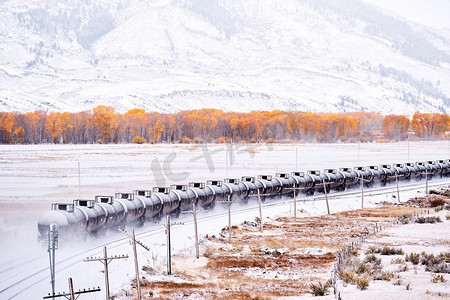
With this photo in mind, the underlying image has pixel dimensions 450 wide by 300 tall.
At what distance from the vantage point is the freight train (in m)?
32.0

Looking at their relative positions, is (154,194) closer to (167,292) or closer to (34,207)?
(34,207)

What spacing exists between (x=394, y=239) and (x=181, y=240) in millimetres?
11935

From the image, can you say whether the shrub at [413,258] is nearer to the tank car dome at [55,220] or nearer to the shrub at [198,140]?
the tank car dome at [55,220]

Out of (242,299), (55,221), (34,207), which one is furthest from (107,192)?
(242,299)

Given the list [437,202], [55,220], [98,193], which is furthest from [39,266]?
[437,202]

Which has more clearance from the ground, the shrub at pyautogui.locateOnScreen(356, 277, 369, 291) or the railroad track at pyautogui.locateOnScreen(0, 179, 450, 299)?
the railroad track at pyautogui.locateOnScreen(0, 179, 450, 299)

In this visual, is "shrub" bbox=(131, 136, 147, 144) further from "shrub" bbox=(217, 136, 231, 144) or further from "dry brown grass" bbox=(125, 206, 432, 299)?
"dry brown grass" bbox=(125, 206, 432, 299)

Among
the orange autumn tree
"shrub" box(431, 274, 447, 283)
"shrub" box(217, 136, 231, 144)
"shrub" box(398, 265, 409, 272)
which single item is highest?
the orange autumn tree

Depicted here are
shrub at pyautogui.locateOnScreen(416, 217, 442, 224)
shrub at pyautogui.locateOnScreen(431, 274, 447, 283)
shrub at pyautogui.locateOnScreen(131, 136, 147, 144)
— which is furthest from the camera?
shrub at pyautogui.locateOnScreen(131, 136, 147, 144)

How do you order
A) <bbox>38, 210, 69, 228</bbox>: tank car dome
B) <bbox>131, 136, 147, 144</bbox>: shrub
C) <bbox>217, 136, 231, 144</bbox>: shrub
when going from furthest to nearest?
<bbox>217, 136, 231, 144</bbox>: shrub < <bbox>131, 136, 147, 144</bbox>: shrub < <bbox>38, 210, 69, 228</bbox>: tank car dome

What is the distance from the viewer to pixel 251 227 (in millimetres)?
43406

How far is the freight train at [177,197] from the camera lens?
3203cm

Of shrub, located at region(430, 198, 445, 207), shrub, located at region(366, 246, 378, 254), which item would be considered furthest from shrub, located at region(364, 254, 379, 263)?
shrub, located at region(430, 198, 445, 207)

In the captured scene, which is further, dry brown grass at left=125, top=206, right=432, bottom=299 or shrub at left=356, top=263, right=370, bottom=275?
shrub at left=356, top=263, right=370, bottom=275
